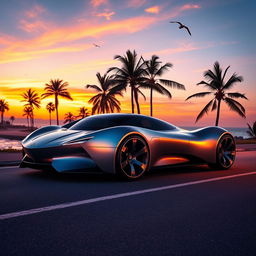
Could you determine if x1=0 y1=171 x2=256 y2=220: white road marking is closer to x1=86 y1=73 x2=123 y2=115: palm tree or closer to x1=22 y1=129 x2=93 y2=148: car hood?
x1=22 y1=129 x2=93 y2=148: car hood

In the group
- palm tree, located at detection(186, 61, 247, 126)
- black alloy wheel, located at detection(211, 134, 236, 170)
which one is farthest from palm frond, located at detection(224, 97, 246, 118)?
black alloy wheel, located at detection(211, 134, 236, 170)

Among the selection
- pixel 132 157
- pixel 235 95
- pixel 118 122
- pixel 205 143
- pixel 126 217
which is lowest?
pixel 126 217

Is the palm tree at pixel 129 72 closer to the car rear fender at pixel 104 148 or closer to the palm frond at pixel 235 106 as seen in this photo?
the palm frond at pixel 235 106

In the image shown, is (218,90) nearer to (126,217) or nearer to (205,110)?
(205,110)

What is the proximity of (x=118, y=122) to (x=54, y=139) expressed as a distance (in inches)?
50.9

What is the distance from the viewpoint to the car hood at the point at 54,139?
6068 mm

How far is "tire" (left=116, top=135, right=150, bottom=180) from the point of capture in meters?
5.99

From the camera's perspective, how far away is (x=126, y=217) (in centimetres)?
370

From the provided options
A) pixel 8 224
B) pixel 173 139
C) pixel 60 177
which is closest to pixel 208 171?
pixel 173 139

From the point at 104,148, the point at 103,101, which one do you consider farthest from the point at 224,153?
the point at 103,101

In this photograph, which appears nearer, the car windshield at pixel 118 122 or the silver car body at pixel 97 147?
the silver car body at pixel 97 147

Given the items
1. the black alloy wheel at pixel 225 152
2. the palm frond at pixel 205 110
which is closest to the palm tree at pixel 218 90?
the palm frond at pixel 205 110

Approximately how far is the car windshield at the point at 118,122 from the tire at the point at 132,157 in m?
0.70

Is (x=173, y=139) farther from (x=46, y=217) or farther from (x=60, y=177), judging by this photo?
(x=46, y=217)
